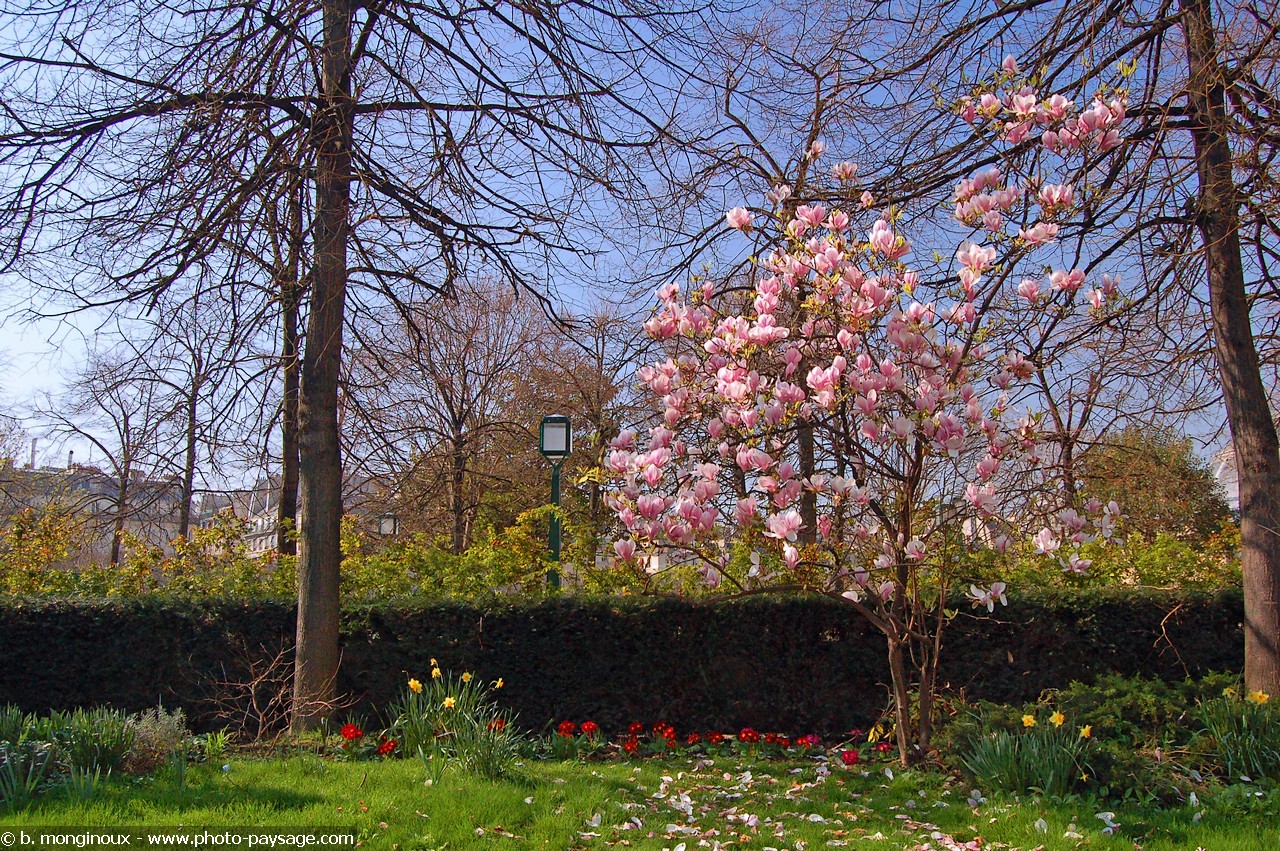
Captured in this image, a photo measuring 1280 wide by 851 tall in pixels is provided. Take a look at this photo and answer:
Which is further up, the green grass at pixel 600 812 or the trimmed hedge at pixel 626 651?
the trimmed hedge at pixel 626 651

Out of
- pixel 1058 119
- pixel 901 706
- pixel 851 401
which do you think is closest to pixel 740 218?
pixel 851 401

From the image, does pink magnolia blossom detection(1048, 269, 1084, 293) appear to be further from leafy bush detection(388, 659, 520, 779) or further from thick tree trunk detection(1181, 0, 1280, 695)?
leafy bush detection(388, 659, 520, 779)

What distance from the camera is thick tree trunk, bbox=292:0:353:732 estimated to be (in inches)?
220

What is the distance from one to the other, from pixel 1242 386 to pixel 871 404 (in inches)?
112

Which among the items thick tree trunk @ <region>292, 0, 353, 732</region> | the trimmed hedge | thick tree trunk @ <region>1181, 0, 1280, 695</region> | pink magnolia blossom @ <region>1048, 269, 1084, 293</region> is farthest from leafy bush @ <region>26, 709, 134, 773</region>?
thick tree trunk @ <region>1181, 0, 1280, 695</region>

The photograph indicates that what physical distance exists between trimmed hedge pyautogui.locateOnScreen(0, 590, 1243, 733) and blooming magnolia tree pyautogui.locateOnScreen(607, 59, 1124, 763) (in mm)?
1214

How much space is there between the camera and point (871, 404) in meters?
4.16

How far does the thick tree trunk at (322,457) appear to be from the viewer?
18.4ft

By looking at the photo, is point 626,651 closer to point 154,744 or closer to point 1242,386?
point 154,744

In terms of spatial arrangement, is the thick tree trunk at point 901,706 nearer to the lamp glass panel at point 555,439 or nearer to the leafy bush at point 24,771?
the lamp glass panel at point 555,439

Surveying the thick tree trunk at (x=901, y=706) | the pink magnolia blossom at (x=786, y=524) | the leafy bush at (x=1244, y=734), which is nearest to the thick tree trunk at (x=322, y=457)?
the pink magnolia blossom at (x=786, y=524)

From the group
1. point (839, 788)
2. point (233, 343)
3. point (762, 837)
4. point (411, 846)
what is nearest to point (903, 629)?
point (839, 788)

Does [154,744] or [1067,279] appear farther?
[154,744]

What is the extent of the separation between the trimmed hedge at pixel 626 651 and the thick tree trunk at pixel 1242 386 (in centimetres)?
109
